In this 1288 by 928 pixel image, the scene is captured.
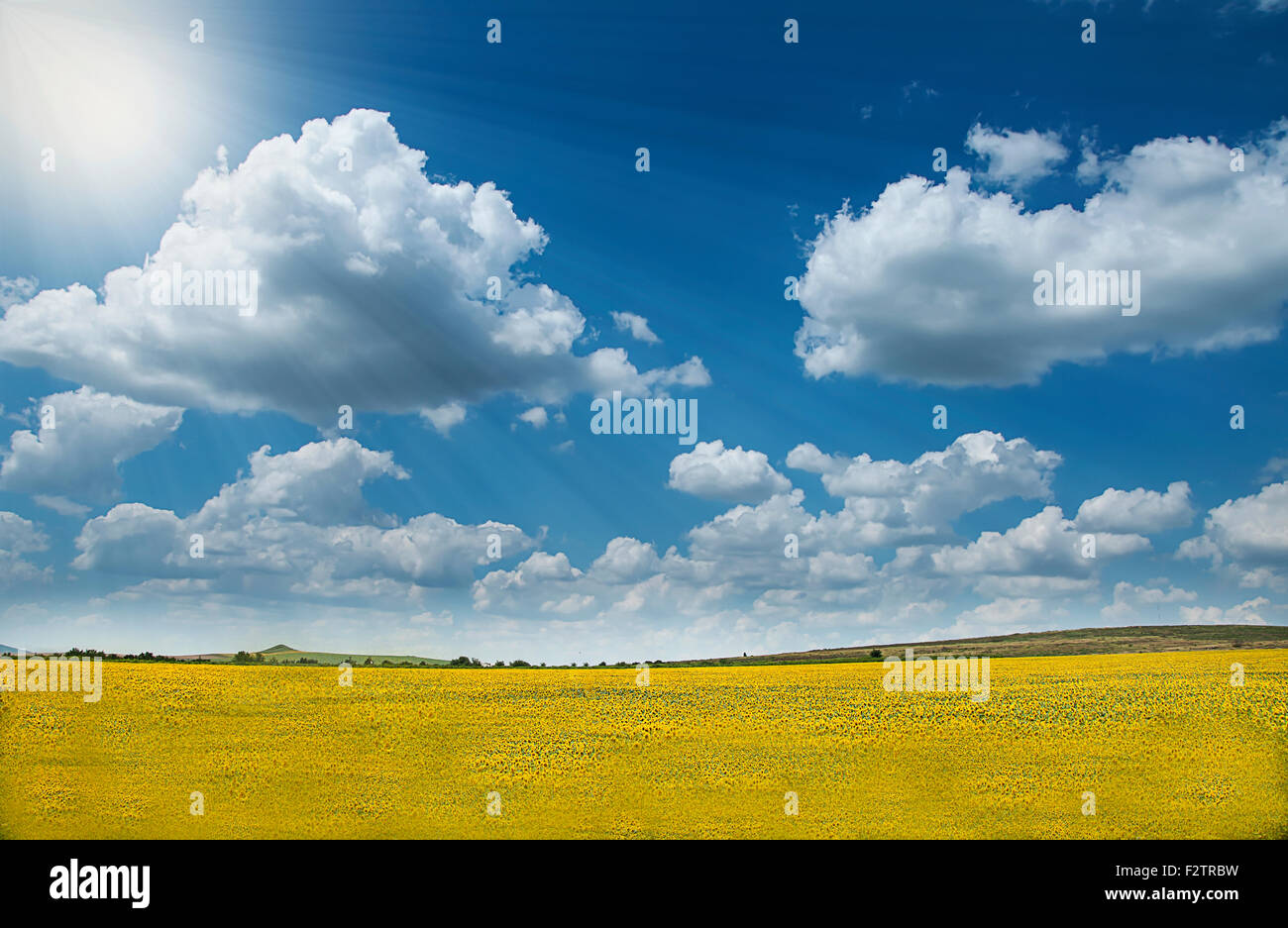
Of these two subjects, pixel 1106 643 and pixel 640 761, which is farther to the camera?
pixel 1106 643

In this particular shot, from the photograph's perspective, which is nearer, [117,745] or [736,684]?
[117,745]

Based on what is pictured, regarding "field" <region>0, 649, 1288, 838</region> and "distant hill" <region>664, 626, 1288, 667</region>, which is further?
"distant hill" <region>664, 626, 1288, 667</region>

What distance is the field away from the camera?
26.2 meters

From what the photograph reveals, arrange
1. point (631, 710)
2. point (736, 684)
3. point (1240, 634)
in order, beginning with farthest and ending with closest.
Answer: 1. point (1240, 634)
2. point (736, 684)
3. point (631, 710)

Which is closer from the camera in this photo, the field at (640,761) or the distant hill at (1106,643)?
the field at (640,761)

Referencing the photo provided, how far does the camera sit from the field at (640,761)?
2623 centimetres

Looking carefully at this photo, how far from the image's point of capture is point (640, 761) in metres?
29.6
